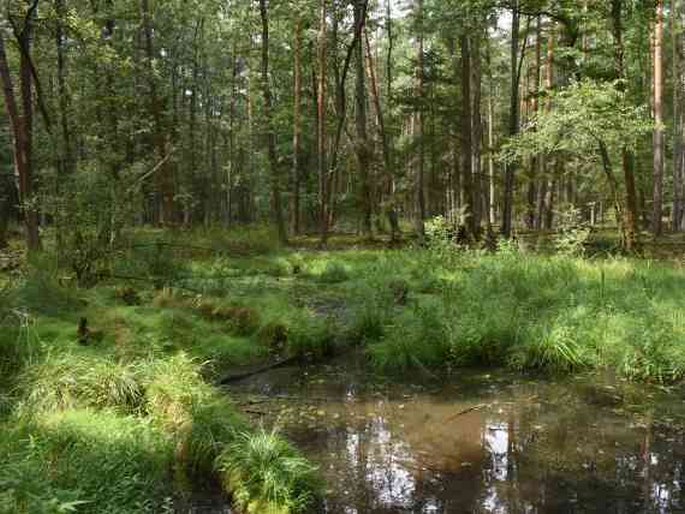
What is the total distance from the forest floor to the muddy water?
520 millimetres

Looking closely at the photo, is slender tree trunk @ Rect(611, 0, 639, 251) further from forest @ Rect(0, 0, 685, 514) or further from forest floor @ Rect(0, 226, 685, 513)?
forest floor @ Rect(0, 226, 685, 513)

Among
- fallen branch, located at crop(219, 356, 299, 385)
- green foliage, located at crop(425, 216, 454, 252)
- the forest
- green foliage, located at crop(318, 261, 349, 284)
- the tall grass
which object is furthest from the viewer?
green foliage, located at crop(425, 216, 454, 252)

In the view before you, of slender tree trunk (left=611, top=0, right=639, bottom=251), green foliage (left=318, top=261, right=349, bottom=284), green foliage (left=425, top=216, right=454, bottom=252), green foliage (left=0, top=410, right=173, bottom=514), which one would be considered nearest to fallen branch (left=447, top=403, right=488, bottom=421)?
green foliage (left=0, top=410, right=173, bottom=514)

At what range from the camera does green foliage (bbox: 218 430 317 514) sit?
4453 mm

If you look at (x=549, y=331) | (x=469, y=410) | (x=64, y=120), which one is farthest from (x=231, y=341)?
(x=64, y=120)

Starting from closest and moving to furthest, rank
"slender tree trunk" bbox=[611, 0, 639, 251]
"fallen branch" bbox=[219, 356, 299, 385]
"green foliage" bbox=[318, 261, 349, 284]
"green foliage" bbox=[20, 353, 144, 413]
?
"green foliage" bbox=[20, 353, 144, 413], "fallen branch" bbox=[219, 356, 299, 385], "green foliage" bbox=[318, 261, 349, 284], "slender tree trunk" bbox=[611, 0, 639, 251]

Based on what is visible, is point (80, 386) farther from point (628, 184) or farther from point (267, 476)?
point (628, 184)

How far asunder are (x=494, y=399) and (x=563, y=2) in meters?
13.2

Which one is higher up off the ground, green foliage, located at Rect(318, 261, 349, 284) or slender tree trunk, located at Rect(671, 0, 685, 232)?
slender tree trunk, located at Rect(671, 0, 685, 232)

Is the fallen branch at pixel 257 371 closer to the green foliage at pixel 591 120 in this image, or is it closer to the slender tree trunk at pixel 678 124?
the green foliage at pixel 591 120

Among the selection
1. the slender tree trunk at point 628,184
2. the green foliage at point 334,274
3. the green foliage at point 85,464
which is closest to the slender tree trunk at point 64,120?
the green foliage at point 334,274

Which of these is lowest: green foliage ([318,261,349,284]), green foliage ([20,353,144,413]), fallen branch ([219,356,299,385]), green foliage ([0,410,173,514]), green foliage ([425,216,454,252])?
fallen branch ([219,356,299,385])

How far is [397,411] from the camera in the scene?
673 cm

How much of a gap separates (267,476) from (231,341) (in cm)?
413
